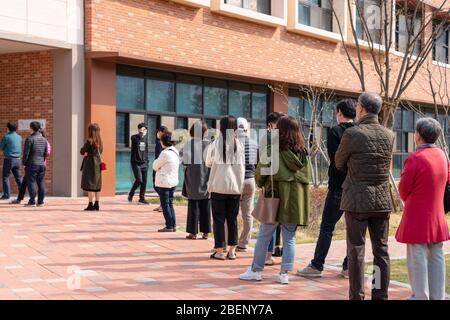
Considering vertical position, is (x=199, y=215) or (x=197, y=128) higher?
(x=197, y=128)

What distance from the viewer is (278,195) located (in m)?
6.94

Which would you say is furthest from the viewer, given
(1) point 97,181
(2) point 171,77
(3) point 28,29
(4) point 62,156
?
(2) point 171,77

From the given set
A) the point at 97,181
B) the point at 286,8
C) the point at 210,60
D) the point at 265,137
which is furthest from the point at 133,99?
the point at 265,137

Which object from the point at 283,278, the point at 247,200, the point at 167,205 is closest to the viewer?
the point at 283,278

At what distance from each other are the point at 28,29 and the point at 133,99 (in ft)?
11.6

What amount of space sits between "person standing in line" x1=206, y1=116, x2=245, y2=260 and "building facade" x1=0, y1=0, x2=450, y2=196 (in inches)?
300

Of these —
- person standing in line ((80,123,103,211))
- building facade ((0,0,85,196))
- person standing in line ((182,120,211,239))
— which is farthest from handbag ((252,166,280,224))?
building facade ((0,0,85,196))

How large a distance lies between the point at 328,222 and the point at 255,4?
1487cm

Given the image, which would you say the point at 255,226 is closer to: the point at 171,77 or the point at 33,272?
the point at 33,272

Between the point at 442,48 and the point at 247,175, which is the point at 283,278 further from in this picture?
the point at 442,48

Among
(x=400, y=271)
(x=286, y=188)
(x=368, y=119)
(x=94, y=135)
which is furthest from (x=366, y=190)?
(x=94, y=135)

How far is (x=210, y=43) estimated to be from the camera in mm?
18875

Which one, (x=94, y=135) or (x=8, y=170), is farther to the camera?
(x=8, y=170)

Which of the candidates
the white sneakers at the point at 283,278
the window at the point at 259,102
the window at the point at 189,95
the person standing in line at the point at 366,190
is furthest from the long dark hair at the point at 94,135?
the window at the point at 259,102
